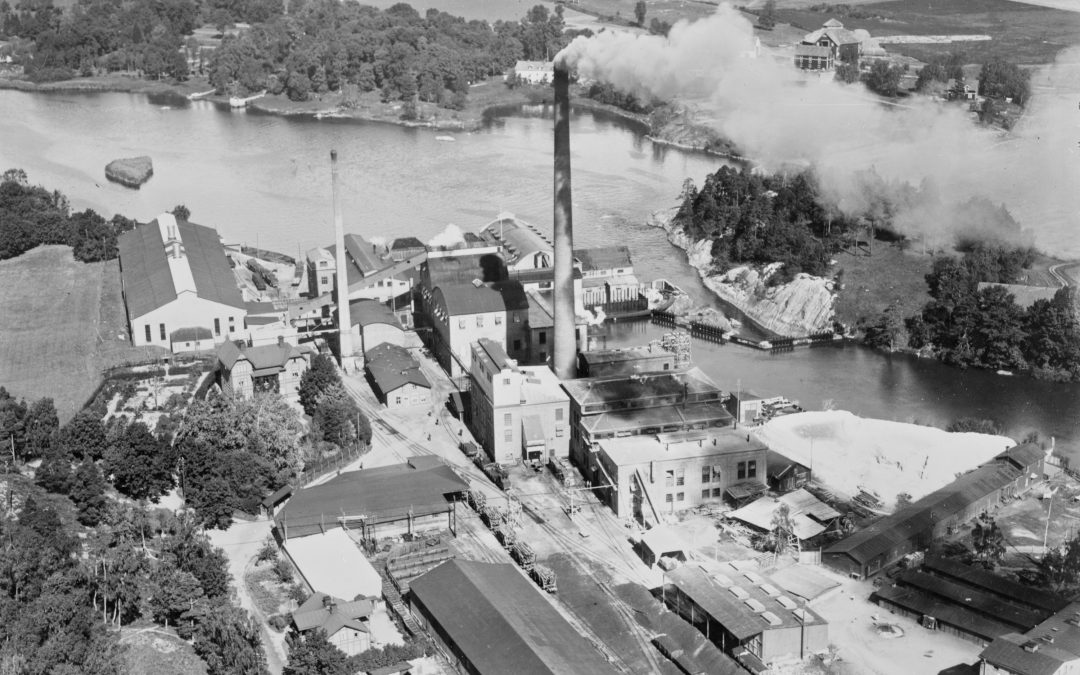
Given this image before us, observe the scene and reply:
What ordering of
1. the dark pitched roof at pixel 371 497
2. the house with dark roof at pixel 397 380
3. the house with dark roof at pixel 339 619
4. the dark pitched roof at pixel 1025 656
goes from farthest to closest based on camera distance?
the house with dark roof at pixel 397 380
the dark pitched roof at pixel 371 497
the house with dark roof at pixel 339 619
the dark pitched roof at pixel 1025 656

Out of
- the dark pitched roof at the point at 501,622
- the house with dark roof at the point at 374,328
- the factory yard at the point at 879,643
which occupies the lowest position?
the factory yard at the point at 879,643

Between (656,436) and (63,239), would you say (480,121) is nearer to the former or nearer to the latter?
(63,239)

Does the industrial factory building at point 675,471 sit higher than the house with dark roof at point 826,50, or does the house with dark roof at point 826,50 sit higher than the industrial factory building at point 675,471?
the house with dark roof at point 826,50

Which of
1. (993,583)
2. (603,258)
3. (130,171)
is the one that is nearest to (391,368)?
(603,258)

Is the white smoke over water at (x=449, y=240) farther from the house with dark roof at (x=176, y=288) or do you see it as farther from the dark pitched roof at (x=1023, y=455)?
the dark pitched roof at (x=1023, y=455)

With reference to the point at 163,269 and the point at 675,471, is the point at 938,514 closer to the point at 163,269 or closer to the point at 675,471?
the point at 675,471

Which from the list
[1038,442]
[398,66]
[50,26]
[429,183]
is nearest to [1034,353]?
[1038,442]

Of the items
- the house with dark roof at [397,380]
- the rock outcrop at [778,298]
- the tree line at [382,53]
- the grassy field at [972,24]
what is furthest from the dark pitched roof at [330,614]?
the grassy field at [972,24]

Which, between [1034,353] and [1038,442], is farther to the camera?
[1034,353]
